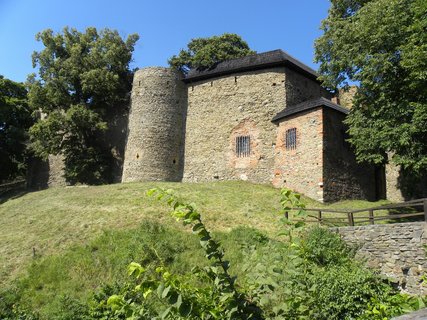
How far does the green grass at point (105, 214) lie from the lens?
48.8 feet

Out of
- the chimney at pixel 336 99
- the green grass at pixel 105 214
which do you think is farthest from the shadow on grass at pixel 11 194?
the chimney at pixel 336 99

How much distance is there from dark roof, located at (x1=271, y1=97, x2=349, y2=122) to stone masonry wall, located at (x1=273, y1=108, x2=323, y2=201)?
9.8 inches

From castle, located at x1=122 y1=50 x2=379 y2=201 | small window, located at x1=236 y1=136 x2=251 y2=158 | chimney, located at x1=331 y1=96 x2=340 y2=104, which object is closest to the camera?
castle, located at x1=122 y1=50 x2=379 y2=201

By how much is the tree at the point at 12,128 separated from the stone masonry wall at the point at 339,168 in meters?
24.8

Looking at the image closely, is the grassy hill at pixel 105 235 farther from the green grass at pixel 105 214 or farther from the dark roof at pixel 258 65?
the dark roof at pixel 258 65

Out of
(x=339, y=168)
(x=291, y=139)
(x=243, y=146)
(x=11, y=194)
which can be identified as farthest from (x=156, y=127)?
(x=11, y=194)

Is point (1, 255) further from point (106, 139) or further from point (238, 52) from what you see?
point (238, 52)

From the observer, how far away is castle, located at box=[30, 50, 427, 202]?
20.8 meters

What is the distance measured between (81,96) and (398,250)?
25.9m

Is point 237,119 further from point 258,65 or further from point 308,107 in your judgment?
point 308,107

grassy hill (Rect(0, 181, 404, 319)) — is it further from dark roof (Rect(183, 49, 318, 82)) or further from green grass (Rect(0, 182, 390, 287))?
dark roof (Rect(183, 49, 318, 82))

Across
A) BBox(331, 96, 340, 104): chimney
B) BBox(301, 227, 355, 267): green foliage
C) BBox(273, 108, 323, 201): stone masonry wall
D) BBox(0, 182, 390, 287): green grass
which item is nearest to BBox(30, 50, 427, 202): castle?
BBox(273, 108, 323, 201): stone masonry wall

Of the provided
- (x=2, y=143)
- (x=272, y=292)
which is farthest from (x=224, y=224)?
(x=2, y=143)

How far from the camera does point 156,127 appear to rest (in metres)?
26.8
